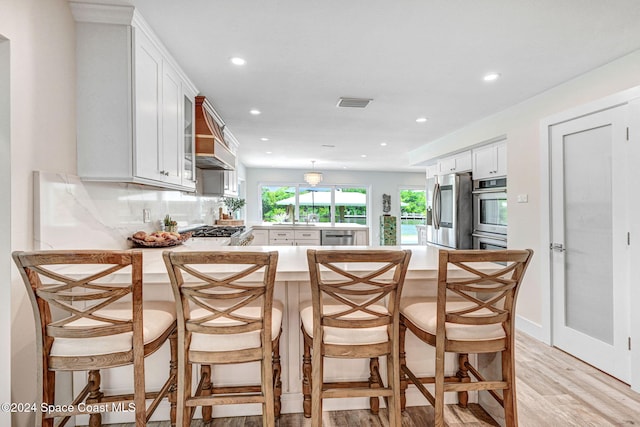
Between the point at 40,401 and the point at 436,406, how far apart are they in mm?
1659

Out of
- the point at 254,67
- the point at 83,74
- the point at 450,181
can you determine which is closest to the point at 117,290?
the point at 83,74

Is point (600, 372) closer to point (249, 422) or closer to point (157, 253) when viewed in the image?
point (249, 422)

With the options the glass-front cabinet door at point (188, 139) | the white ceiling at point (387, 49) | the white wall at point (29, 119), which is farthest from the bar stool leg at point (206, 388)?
the white ceiling at point (387, 49)

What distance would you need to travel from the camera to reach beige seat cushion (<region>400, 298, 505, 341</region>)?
1.51 meters

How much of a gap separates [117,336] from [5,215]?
77cm

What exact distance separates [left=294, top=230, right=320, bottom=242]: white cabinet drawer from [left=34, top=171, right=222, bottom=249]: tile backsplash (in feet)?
8.45

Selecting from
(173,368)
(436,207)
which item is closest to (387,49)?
(173,368)

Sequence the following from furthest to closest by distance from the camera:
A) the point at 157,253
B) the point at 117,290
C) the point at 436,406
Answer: the point at 157,253, the point at 436,406, the point at 117,290

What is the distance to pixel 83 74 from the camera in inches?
76.9

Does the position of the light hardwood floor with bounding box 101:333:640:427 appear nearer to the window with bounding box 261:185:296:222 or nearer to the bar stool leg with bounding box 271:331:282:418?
the bar stool leg with bounding box 271:331:282:418

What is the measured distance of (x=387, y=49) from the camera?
2322 mm

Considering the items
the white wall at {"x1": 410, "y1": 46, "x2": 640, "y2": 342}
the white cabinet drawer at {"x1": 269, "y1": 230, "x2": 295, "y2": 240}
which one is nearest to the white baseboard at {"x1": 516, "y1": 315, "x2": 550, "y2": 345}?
the white wall at {"x1": 410, "y1": 46, "x2": 640, "y2": 342}

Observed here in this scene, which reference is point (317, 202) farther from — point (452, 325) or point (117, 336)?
point (117, 336)

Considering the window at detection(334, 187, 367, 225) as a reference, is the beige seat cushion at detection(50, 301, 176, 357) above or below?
below
